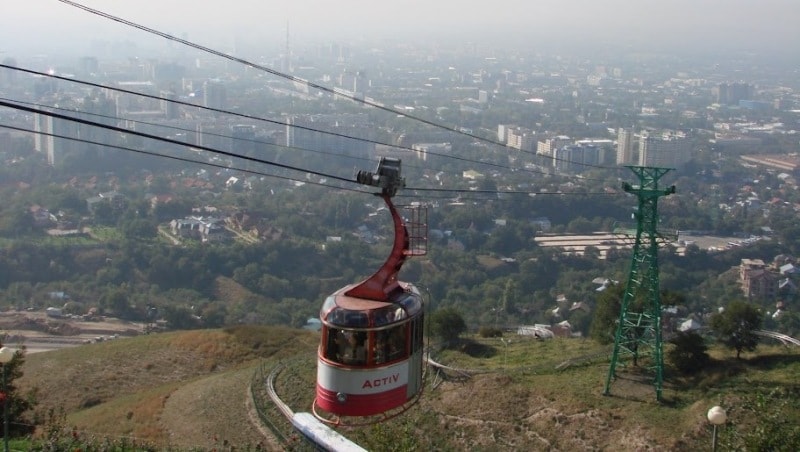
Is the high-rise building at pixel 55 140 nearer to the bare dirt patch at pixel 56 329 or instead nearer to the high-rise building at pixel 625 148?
the bare dirt patch at pixel 56 329

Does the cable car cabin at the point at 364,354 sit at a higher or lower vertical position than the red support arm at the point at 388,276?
lower

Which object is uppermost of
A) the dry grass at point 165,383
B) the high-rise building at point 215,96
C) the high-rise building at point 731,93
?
the high-rise building at point 731,93

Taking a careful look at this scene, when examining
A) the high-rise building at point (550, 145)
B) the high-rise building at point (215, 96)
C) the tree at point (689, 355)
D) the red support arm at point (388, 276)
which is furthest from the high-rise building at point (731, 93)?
the red support arm at point (388, 276)

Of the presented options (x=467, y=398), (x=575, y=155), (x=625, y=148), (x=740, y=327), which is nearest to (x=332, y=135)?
(x=575, y=155)

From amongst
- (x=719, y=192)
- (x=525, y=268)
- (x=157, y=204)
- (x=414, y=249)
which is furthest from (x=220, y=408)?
(x=719, y=192)

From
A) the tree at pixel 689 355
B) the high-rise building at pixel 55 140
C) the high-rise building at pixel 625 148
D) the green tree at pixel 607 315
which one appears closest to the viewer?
the tree at pixel 689 355

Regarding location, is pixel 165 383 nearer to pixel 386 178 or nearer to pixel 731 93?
pixel 386 178
